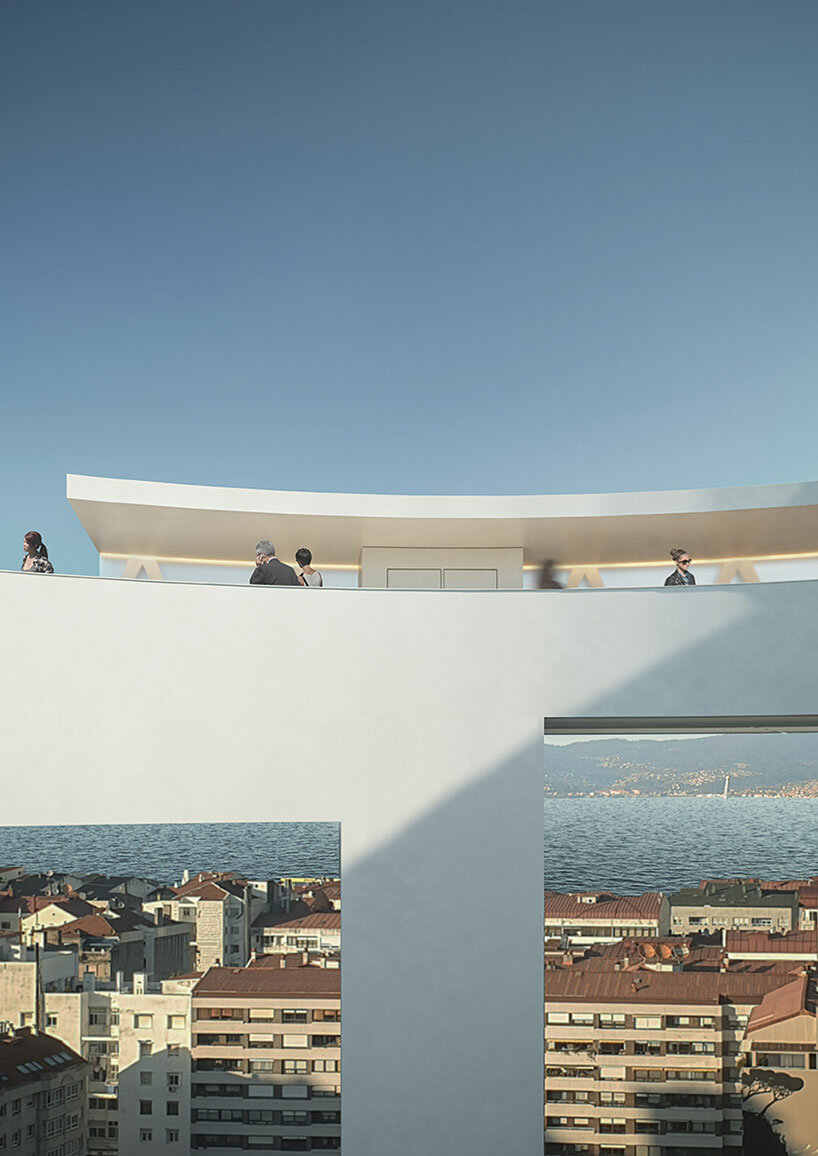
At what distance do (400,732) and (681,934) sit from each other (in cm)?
321

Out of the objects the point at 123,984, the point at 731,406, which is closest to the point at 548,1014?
the point at 123,984

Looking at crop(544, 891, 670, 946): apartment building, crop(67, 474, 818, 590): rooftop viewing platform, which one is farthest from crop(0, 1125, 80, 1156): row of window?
crop(67, 474, 818, 590): rooftop viewing platform

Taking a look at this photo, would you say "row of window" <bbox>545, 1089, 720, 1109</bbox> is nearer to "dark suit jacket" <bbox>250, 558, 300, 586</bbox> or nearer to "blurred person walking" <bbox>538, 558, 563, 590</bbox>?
"dark suit jacket" <bbox>250, 558, 300, 586</bbox>

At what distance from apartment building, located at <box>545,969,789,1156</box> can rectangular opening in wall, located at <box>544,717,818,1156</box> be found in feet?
0.04

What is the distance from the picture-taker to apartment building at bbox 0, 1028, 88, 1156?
7559 millimetres

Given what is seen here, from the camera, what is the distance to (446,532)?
12023mm

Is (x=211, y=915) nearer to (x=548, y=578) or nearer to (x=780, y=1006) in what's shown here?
(x=780, y=1006)

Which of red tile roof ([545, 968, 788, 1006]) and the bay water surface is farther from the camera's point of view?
red tile roof ([545, 968, 788, 1006])

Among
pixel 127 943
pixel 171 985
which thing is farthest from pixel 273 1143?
pixel 127 943

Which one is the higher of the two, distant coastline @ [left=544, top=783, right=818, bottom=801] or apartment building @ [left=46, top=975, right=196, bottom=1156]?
distant coastline @ [left=544, top=783, right=818, bottom=801]

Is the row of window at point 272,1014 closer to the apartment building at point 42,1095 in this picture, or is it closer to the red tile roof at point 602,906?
the apartment building at point 42,1095

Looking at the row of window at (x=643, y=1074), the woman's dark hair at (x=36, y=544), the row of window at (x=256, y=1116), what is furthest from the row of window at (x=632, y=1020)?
the woman's dark hair at (x=36, y=544)

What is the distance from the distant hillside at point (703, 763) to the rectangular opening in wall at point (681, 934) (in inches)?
0.6

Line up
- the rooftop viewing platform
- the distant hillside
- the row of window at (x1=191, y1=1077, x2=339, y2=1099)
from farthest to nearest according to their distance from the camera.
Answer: the rooftop viewing platform, the distant hillside, the row of window at (x1=191, y1=1077, x2=339, y2=1099)
